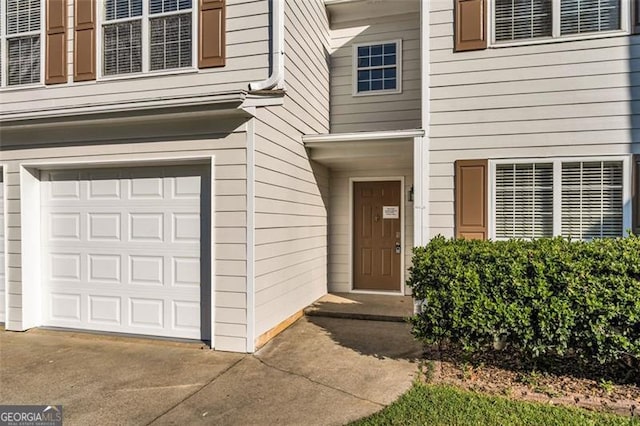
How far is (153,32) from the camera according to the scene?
17.9 ft

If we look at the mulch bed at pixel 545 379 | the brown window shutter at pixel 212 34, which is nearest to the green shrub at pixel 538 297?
the mulch bed at pixel 545 379

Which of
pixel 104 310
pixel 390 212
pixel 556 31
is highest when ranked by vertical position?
pixel 556 31

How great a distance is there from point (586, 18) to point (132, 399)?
22.8ft

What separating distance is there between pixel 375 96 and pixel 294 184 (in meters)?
2.68

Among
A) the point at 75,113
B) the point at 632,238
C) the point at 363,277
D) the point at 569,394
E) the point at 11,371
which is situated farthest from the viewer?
the point at 363,277

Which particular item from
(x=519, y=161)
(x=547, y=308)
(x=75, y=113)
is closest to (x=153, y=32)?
(x=75, y=113)

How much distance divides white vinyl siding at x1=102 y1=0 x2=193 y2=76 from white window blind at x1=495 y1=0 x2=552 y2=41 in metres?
4.21

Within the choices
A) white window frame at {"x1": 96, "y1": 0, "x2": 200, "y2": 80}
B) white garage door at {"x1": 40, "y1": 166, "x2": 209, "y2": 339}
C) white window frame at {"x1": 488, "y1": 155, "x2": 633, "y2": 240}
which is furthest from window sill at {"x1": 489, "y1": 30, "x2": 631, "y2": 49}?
white garage door at {"x1": 40, "y1": 166, "x2": 209, "y2": 339}

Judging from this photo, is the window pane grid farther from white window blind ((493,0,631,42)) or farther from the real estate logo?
the real estate logo

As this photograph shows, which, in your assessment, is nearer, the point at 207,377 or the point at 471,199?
the point at 207,377

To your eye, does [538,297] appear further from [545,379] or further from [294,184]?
[294,184]

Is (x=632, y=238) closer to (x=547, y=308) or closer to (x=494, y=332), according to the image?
(x=547, y=308)

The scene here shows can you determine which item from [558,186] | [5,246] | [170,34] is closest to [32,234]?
[5,246]

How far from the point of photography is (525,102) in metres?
5.53
